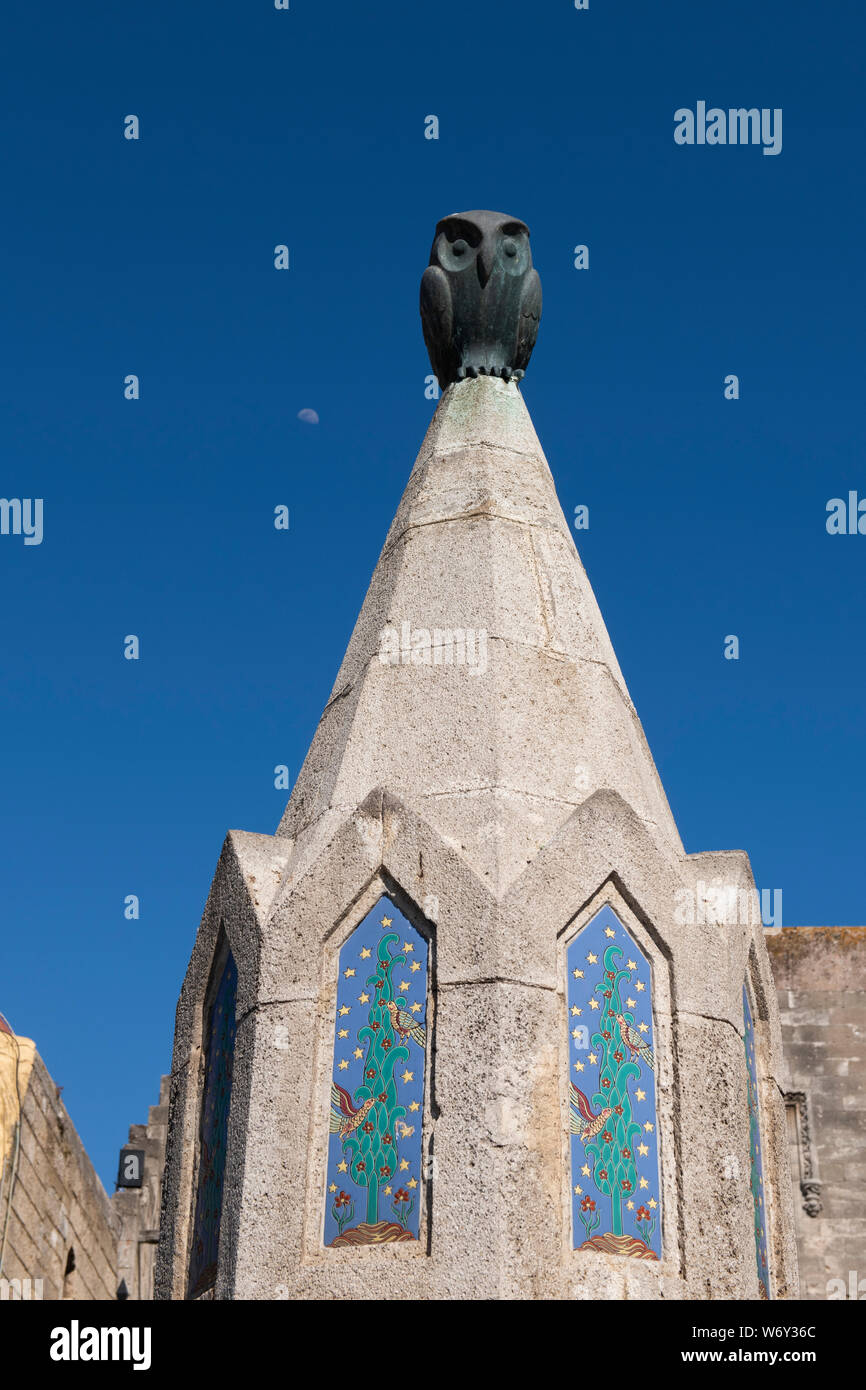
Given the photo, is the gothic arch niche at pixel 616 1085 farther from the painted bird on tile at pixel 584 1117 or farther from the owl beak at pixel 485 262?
the owl beak at pixel 485 262

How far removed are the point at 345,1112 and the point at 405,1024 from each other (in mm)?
389

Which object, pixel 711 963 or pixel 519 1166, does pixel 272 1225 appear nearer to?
pixel 519 1166

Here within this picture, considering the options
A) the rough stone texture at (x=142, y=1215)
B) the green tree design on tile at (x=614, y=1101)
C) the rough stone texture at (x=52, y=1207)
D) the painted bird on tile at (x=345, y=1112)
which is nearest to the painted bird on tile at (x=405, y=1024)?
the painted bird on tile at (x=345, y=1112)

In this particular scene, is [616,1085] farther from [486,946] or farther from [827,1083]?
[827,1083]

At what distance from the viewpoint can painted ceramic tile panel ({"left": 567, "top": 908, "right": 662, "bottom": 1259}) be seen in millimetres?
5645

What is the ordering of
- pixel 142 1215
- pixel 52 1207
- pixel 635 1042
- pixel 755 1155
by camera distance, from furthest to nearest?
pixel 142 1215 → pixel 52 1207 → pixel 755 1155 → pixel 635 1042

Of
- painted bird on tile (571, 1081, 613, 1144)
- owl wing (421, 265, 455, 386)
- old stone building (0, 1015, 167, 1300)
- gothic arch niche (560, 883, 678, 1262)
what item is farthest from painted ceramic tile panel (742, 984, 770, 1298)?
old stone building (0, 1015, 167, 1300)

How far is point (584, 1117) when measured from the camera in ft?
18.8

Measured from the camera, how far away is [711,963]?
20.4 feet

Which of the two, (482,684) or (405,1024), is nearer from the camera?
(405,1024)

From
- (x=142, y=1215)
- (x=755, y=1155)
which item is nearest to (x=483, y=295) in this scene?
(x=755, y=1155)

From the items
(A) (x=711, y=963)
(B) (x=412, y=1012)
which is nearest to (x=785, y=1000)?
(A) (x=711, y=963)

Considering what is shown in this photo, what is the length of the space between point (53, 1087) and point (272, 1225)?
6.15 m

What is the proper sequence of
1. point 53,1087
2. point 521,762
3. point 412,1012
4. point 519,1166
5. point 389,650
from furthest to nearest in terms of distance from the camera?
point 53,1087
point 389,650
point 521,762
point 412,1012
point 519,1166
